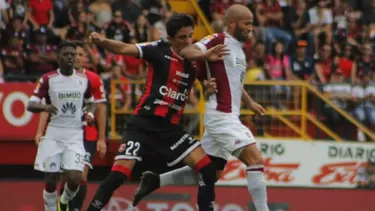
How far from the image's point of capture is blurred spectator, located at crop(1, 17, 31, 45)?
2002cm

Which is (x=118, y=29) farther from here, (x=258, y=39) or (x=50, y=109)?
(x=50, y=109)

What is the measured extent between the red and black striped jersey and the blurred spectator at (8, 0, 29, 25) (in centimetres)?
740

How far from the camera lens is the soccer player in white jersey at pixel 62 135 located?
51.5 feet

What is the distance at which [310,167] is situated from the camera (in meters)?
19.1

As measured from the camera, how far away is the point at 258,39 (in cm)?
2155

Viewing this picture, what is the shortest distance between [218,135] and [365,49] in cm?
945

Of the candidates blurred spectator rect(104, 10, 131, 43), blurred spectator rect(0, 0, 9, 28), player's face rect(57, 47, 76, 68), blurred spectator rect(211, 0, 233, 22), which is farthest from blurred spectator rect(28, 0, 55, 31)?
player's face rect(57, 47, 76, 68)

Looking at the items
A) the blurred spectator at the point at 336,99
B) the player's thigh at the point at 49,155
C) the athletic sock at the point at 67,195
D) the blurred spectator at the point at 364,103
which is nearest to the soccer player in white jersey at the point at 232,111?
the athletic sock at the point at 67,195

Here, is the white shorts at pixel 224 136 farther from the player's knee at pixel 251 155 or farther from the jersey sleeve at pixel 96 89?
the jersey sleeve at pixel 96 89

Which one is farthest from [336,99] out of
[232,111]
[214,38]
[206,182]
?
[206,182]

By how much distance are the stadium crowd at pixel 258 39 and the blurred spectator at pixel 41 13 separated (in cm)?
2

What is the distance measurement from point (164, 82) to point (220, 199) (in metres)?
5.41

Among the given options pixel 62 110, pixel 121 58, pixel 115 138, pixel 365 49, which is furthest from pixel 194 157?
pixel 365 49

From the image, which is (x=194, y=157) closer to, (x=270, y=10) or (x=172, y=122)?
(x=172, y=122)
